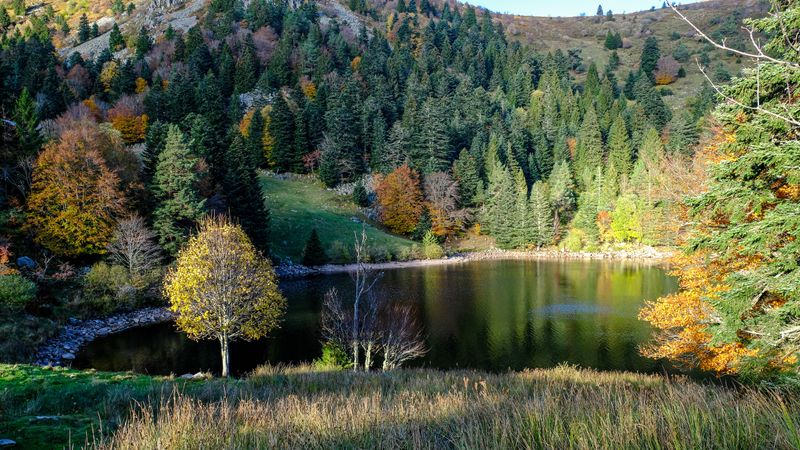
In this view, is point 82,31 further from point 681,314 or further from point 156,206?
point 681,314

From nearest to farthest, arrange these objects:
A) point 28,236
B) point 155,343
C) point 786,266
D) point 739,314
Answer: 1. point 786,266
2. point 739,314
3. point 155,343
4. point 28,236

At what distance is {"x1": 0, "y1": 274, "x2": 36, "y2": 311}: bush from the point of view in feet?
71.2

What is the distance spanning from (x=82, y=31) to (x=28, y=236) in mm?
100689

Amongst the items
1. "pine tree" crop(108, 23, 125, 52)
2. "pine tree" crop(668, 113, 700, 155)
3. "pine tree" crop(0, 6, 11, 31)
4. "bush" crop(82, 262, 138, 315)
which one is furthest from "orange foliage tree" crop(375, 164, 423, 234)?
"pine tree" crop(0, 6, 11, 31)

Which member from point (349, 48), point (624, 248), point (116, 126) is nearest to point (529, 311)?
point (624, 248)

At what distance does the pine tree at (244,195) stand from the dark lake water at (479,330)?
6504mm

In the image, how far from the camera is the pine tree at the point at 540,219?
6581cm

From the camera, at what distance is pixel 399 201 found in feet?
219

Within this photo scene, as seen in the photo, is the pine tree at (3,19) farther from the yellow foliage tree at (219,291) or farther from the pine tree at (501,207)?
the yellow foliage tree at (219,291)

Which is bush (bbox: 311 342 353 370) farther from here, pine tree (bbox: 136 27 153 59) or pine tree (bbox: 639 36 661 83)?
pine tree (bbox: 639 36 661 83)

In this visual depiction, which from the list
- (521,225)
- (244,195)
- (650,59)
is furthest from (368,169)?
(650,59)

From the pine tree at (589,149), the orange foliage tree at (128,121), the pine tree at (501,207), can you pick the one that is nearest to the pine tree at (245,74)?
the orange foliage tree at (128,121)

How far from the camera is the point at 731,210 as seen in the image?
9.33 meters

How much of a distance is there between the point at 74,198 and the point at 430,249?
3911 centimetres
